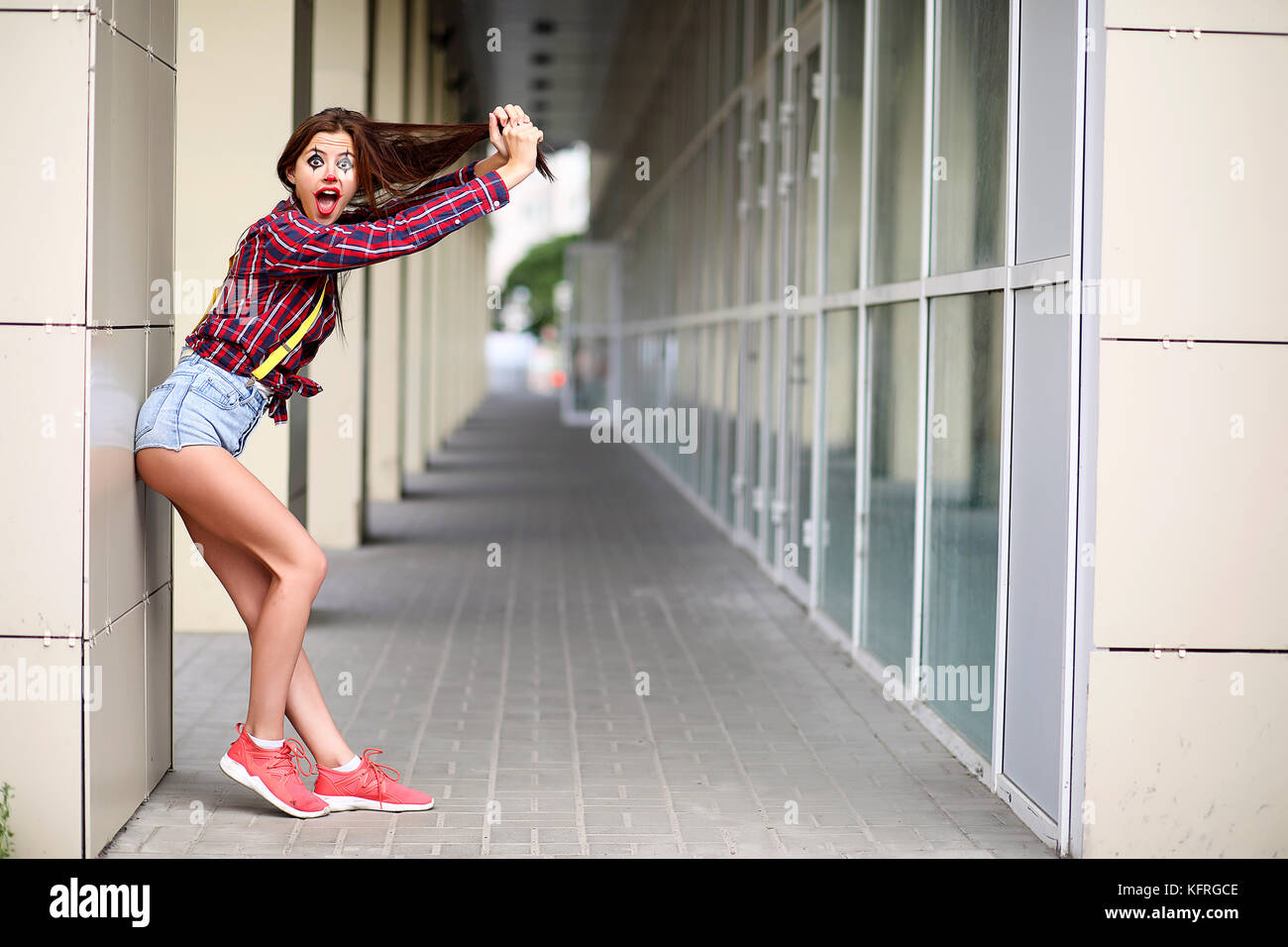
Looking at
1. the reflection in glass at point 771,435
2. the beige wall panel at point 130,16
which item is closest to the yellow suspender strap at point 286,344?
the beige wall panel at point 130,16

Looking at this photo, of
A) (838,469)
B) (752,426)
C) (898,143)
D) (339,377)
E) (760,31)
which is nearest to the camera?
(898,143)

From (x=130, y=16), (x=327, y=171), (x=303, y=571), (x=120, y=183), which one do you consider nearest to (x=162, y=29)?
(x=130, y=16)

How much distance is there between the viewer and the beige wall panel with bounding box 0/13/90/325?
3.90 m

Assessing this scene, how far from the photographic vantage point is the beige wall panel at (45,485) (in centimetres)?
394

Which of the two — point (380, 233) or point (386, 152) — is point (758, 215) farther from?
point (380, 233)

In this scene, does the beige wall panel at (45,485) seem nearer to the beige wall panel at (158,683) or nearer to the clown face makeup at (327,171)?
the beige wall panel at (158,683)

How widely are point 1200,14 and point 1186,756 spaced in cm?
190

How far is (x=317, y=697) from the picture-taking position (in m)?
4.63

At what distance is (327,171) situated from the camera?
4277 mm

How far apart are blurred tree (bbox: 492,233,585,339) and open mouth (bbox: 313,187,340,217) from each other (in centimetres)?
5901

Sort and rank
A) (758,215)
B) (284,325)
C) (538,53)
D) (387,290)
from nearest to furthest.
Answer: (284,325), (758,215), (387,290), (538,53)
